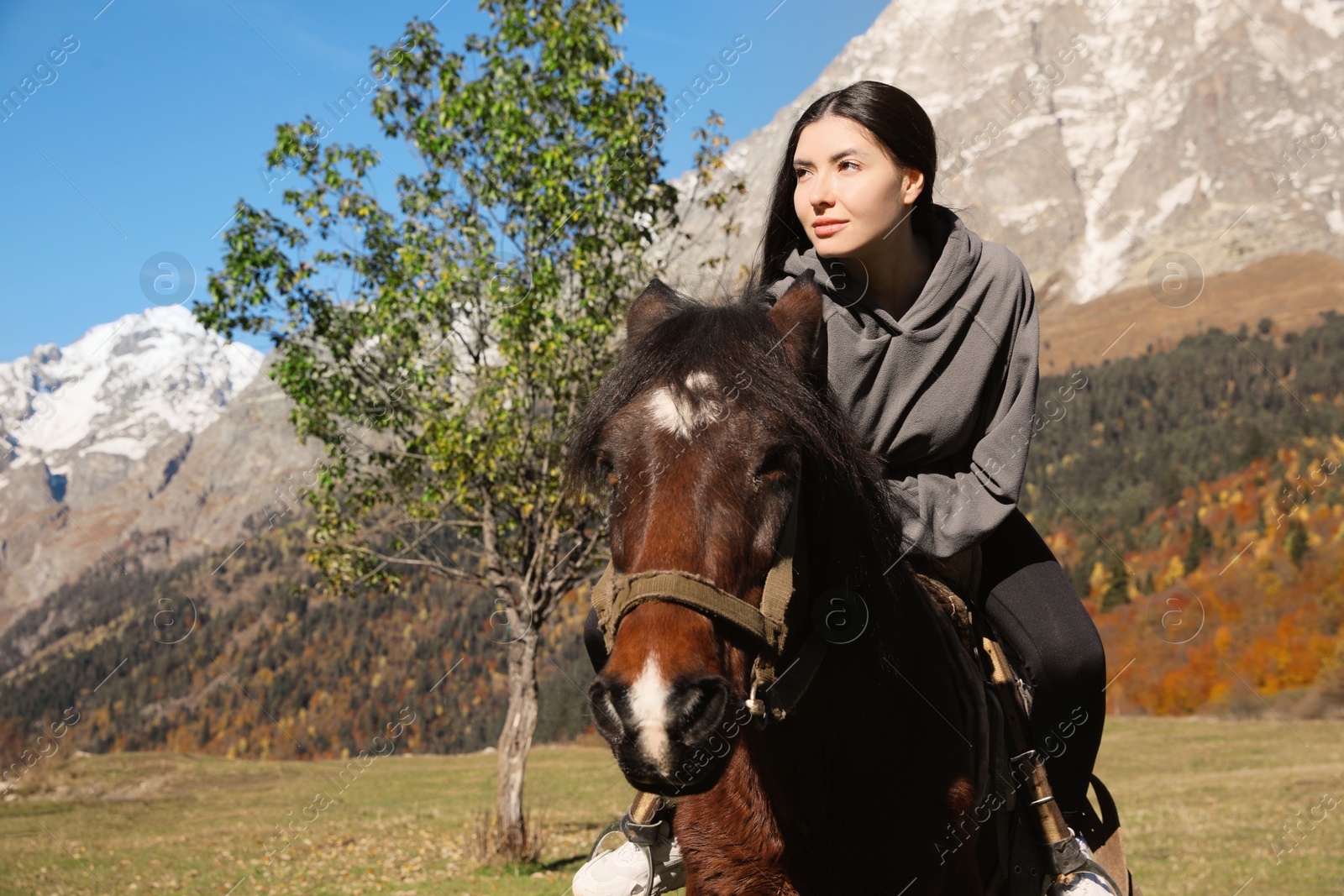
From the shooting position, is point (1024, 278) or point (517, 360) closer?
point (1024, 278)

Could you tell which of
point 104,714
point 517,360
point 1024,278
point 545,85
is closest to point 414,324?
point 517,360

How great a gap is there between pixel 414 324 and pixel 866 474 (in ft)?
34.7

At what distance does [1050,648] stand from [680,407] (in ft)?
5.76

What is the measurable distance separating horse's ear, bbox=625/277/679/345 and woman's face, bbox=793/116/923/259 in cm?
57

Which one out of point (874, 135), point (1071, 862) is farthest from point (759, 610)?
point (874, 135)

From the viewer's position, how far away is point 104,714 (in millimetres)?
147875

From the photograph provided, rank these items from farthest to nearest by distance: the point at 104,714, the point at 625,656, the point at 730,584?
1. the point at 104,714
2. the point at 730,584
3. the point at 625,656

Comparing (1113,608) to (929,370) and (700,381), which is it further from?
(700,381)

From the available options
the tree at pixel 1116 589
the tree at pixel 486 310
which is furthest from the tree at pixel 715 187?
the tree at pixel 1116 589

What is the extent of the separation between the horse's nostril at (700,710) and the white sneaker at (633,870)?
137 centimetres

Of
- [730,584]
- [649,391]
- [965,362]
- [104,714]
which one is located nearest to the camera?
[730,584]

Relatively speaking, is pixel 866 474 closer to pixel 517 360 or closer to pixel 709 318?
pixel 709 318

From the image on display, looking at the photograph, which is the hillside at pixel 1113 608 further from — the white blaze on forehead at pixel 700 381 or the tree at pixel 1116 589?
the white blaze on forehead at pixel 700 381

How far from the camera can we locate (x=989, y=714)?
3.05 meters
